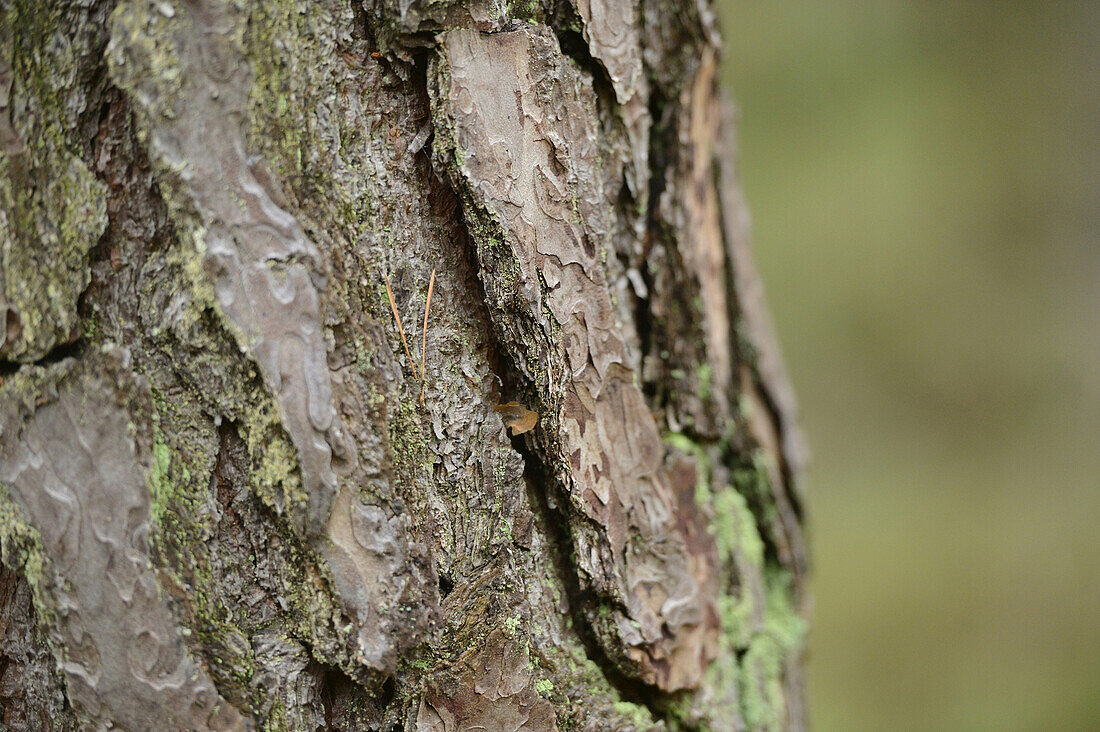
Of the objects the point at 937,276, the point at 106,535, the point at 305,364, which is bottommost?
the point at 106,535

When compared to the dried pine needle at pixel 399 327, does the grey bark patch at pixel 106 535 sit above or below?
below

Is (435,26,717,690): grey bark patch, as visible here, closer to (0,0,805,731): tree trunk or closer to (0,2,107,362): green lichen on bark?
(0,0,805,731): tree trunk

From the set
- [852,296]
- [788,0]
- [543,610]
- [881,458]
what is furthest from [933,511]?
[543,610]

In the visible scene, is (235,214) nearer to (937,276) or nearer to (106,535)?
(106,535)

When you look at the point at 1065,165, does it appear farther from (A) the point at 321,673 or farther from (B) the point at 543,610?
(A) the point at 321,673

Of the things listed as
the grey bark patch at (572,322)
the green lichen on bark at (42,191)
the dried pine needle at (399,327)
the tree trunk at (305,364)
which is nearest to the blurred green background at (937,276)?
A: the grey bark patch at (572,322)

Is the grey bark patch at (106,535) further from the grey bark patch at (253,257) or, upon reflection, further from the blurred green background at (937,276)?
the blurred green background at (937,276)

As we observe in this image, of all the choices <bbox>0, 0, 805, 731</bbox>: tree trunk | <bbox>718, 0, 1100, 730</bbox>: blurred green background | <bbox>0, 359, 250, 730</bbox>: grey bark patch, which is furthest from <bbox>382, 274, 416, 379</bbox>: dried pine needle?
<bbox>718, 0, 1100, 730</bbox>: blurred green background

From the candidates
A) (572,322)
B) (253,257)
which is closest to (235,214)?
(253,257)
